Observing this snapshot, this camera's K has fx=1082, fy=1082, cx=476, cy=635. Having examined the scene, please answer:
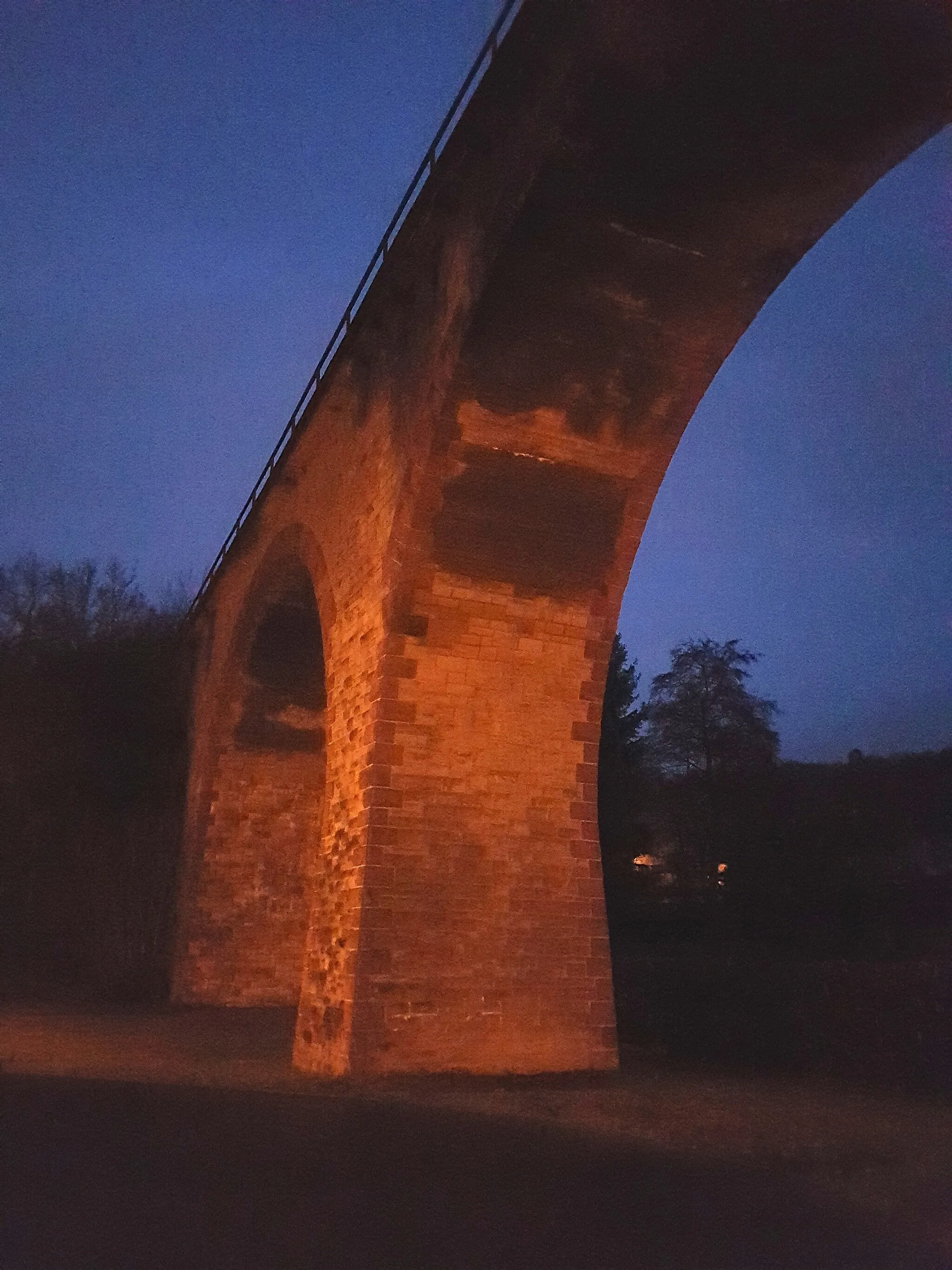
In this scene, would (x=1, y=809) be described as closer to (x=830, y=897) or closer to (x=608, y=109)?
(x=830, y=897)

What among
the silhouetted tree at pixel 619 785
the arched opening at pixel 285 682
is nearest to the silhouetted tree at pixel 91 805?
the arched opening at pixel 285 682

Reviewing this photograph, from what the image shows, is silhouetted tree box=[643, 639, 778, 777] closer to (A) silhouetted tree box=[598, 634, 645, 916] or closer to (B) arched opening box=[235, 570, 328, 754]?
(A) silhouetted tree box=[598, 634, 645, 916]

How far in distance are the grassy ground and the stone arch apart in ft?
18.9

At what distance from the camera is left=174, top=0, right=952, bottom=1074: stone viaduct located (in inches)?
235

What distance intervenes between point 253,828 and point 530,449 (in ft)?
25.6

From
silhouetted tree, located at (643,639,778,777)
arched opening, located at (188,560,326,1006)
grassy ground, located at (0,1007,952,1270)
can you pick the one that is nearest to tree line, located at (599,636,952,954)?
silhouetted tree, located at (643,639,778,777)

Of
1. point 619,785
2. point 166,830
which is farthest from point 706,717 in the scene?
point 166,830

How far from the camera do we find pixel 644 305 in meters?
7.14

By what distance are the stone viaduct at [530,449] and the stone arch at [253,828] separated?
14.9ft

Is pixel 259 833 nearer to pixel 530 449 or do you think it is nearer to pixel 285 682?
pixel 285 682

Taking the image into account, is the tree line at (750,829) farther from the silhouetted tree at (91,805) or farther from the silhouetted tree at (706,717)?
the silhouetted tree at (91,805)

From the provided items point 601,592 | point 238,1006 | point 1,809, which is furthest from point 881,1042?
point 1,809

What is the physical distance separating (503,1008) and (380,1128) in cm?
207

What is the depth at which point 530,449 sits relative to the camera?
24.8ft
